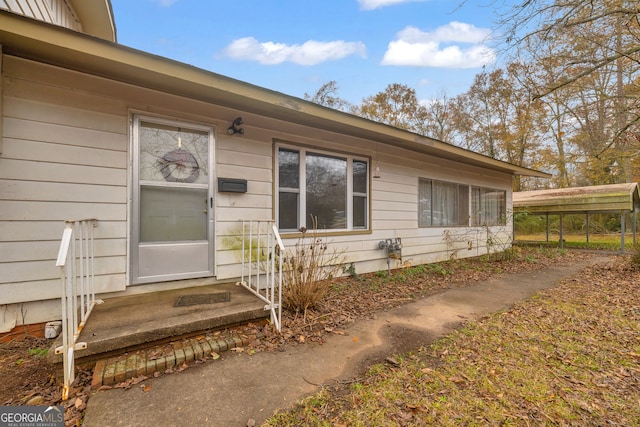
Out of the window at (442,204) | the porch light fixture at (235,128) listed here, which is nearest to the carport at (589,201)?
the window at (442,204)

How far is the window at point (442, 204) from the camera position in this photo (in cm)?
643

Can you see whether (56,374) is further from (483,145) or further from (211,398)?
(483,145)

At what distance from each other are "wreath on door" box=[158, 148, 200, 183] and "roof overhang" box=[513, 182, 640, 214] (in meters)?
11.6

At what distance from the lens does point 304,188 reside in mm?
4480

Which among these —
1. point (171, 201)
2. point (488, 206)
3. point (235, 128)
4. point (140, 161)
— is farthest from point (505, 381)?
point (488, 206)

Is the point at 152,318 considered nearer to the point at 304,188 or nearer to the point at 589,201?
the point at 304,188

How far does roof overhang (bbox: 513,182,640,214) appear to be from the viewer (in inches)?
334

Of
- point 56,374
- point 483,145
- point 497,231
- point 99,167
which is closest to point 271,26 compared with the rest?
point 99,167

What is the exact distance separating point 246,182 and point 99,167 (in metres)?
1.60

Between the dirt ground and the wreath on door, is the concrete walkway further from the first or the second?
the wreath on door

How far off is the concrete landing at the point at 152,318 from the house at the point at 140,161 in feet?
1.10

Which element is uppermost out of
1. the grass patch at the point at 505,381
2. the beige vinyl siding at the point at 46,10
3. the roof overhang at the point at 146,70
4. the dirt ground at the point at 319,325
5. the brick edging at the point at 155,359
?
the beige vinyl siding at the point at 46,10

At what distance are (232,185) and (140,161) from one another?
41.4 inches

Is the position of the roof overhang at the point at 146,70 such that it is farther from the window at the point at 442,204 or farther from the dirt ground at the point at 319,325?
the window at the point at 442,204
